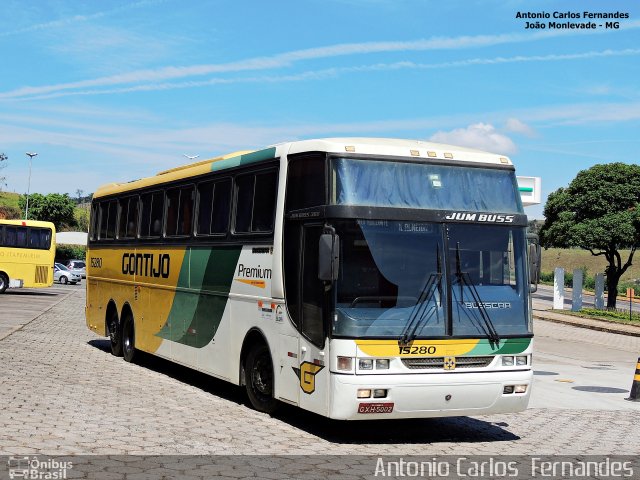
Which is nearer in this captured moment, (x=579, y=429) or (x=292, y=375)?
(x=292, y=375)

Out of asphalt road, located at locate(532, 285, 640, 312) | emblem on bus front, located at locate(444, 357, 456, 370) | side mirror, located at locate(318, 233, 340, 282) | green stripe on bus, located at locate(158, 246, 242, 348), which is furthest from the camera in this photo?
asphalt road, located at locate(532, 285, 640, 312)

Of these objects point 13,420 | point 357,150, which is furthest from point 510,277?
point 13,420

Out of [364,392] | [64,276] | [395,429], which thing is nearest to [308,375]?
[364,392]

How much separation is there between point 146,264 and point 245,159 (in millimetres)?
4548

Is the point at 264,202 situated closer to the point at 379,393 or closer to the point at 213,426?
the point at 213,426

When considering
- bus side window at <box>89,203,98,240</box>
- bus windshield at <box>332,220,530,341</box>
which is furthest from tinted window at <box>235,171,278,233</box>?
bus side window at <box>89,203,98,240</box>

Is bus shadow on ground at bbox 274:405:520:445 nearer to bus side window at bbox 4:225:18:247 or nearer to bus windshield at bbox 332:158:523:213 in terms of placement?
bus windshield at bbox 332:158:523:213

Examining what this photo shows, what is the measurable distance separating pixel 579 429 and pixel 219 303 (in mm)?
5081

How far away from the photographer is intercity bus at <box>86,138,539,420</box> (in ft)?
31.6

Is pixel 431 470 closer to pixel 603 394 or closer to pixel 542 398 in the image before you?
pixel 542 398

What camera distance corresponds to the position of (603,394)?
15.5m

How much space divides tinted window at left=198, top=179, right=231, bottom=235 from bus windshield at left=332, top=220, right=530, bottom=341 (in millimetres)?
3514

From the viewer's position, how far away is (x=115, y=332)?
720 inches

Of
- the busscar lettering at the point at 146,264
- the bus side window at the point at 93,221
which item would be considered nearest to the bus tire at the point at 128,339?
the busscar lettering at the point at 146,264
